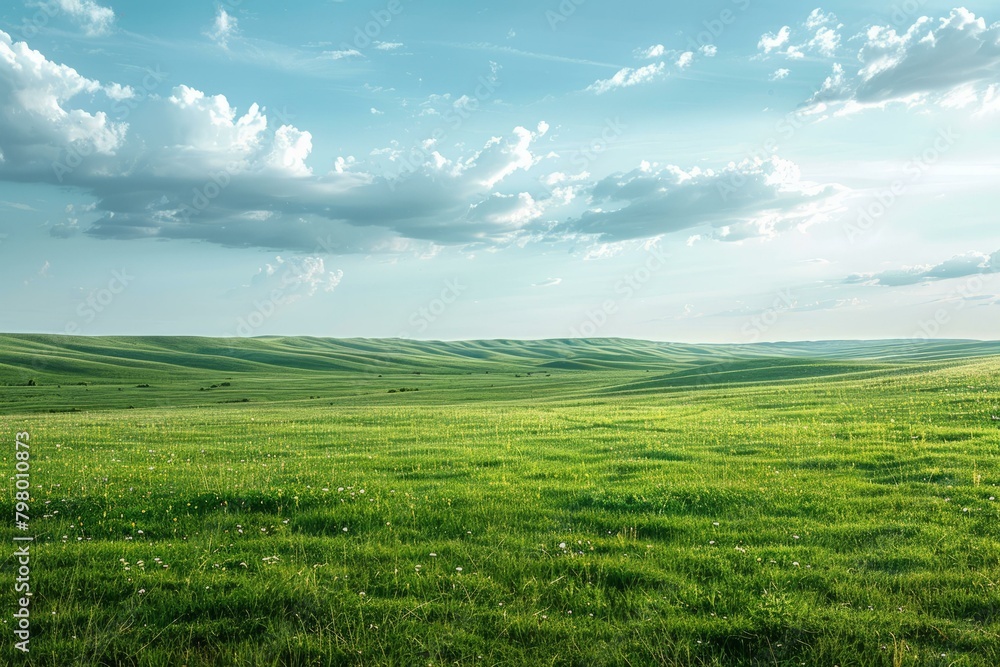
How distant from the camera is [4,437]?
27.8 meters

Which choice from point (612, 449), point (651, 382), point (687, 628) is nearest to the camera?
point (687, 628)

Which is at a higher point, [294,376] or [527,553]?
[527,553]

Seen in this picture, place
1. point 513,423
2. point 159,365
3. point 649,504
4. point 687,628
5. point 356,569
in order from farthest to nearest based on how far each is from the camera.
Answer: point 159,365
point 513,423
point 649,504
point 356,569
point 687,628

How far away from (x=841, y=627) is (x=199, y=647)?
755cm

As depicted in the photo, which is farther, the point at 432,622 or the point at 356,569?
the point at 356,569

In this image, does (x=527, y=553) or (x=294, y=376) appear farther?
(x=294, y=376)

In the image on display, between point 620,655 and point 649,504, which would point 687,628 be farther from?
point 649,504

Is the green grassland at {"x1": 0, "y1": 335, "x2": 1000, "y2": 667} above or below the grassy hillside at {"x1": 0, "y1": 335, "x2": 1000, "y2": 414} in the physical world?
above

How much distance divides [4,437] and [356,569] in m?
27.7

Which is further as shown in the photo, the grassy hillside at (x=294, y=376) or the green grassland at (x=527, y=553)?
the grassy hillside at (x=294, y=376)

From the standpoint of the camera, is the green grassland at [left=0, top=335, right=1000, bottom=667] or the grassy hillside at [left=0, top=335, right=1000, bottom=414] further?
the grassy hillside at [left=0, top=335, right=1000, bottom=414]

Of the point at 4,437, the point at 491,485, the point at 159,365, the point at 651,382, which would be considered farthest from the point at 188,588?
the point at 159,365

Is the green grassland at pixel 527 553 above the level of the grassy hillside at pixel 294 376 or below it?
above

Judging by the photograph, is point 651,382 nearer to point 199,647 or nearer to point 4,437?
point 4,437
